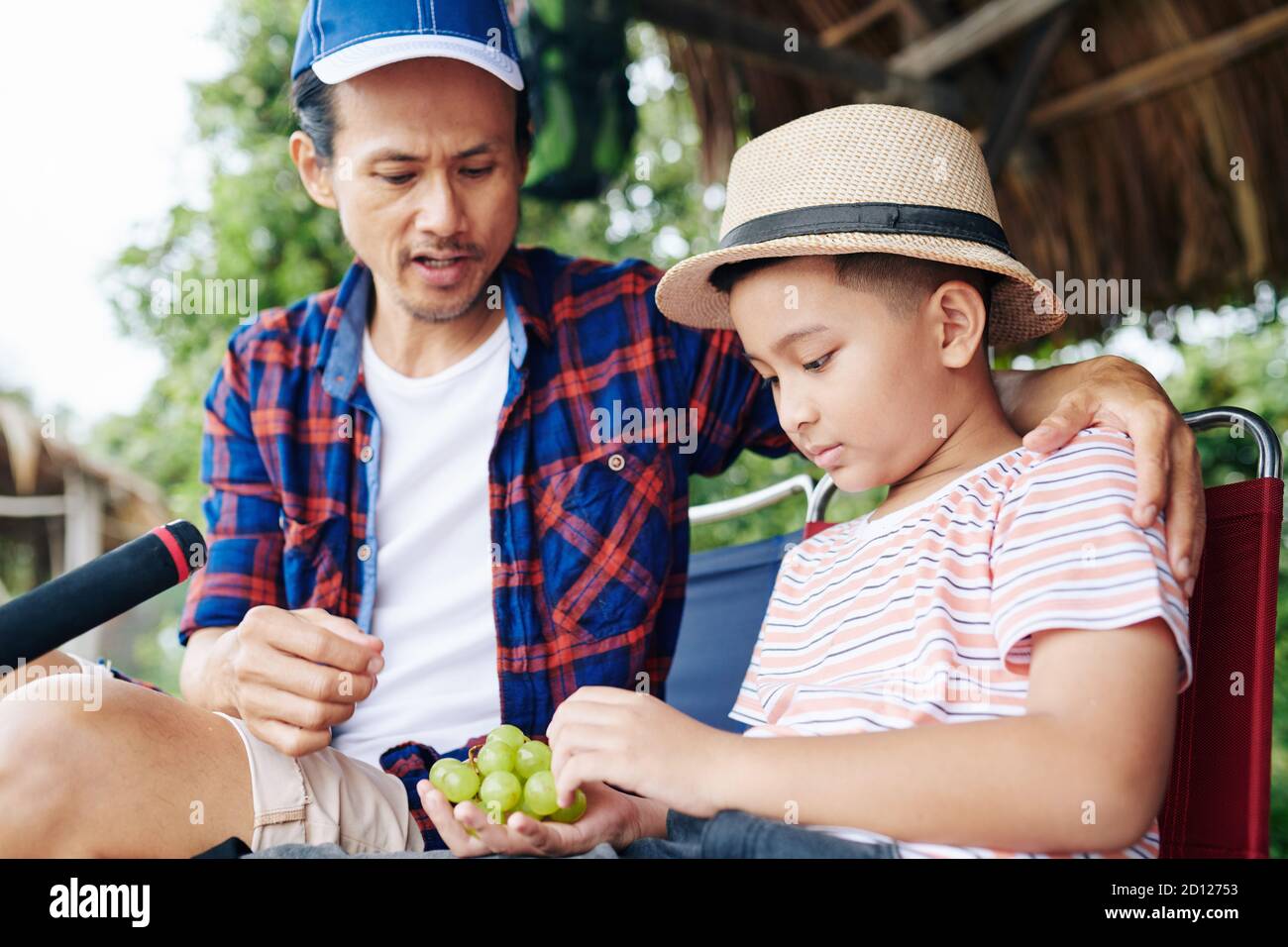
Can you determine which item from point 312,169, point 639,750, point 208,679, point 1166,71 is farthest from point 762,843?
point 1166,71

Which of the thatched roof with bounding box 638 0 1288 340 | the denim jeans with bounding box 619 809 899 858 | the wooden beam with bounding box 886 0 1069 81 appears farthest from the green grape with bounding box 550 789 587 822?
Result: the wooden beam with bounding box 886 0 1069 81

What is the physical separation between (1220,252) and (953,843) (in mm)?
3574

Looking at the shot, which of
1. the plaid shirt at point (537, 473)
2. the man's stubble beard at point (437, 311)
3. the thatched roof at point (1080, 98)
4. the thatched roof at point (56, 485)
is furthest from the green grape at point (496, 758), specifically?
the thatched roof at point (56, 485)

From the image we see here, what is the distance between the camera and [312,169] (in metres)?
2.18

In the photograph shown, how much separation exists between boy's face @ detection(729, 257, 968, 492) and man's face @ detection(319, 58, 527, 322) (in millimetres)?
703

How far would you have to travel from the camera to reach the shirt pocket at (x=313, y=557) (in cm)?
199

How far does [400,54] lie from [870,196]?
892mm

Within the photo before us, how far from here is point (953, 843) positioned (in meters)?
1.10

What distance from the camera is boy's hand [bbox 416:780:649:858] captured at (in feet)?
4.01

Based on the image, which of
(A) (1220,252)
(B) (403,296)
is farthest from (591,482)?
(A) (1220,252)

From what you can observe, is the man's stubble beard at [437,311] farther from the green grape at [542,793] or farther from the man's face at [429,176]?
the green grape at [542,793]

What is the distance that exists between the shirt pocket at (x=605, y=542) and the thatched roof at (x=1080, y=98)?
6.54 feet

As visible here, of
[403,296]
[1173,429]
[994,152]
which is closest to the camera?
[1173,429]
